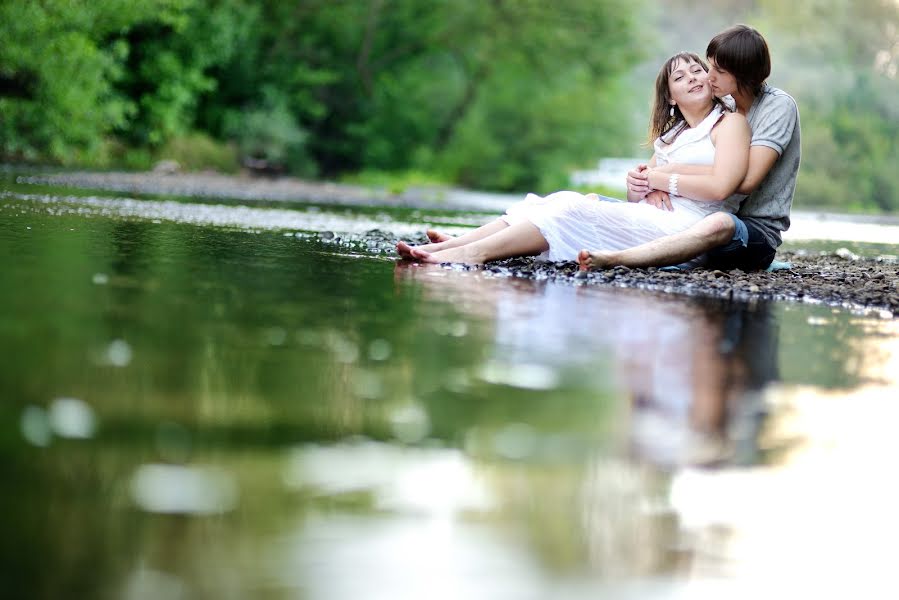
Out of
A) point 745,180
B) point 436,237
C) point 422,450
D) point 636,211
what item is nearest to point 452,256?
point 436,237

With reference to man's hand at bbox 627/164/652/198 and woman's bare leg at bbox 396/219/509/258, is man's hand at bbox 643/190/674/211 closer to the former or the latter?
man's hand at bbox 627/164/652/198

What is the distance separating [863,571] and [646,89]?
2007 inches

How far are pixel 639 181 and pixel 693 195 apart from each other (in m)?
0.41

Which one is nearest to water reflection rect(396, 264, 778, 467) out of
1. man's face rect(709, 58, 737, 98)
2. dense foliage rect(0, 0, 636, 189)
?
man's face rect(709, 58, 737, 98)

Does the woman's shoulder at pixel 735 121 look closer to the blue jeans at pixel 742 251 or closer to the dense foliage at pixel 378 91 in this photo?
the blue jeans at pixel 742 251

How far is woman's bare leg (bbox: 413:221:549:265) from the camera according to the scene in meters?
6.34

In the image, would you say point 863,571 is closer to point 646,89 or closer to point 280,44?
point 280,44

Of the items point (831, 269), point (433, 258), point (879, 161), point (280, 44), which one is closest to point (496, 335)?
point (433, 258)

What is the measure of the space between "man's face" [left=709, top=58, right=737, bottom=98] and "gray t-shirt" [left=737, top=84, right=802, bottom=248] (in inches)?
8.0

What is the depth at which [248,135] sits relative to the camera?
2731cm

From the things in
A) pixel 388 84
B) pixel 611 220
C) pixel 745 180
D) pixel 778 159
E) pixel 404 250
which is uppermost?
pixel 388 84

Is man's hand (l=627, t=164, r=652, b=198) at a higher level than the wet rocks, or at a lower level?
higher

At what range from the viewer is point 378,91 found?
3250 cm

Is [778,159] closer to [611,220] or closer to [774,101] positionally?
[774,101]
